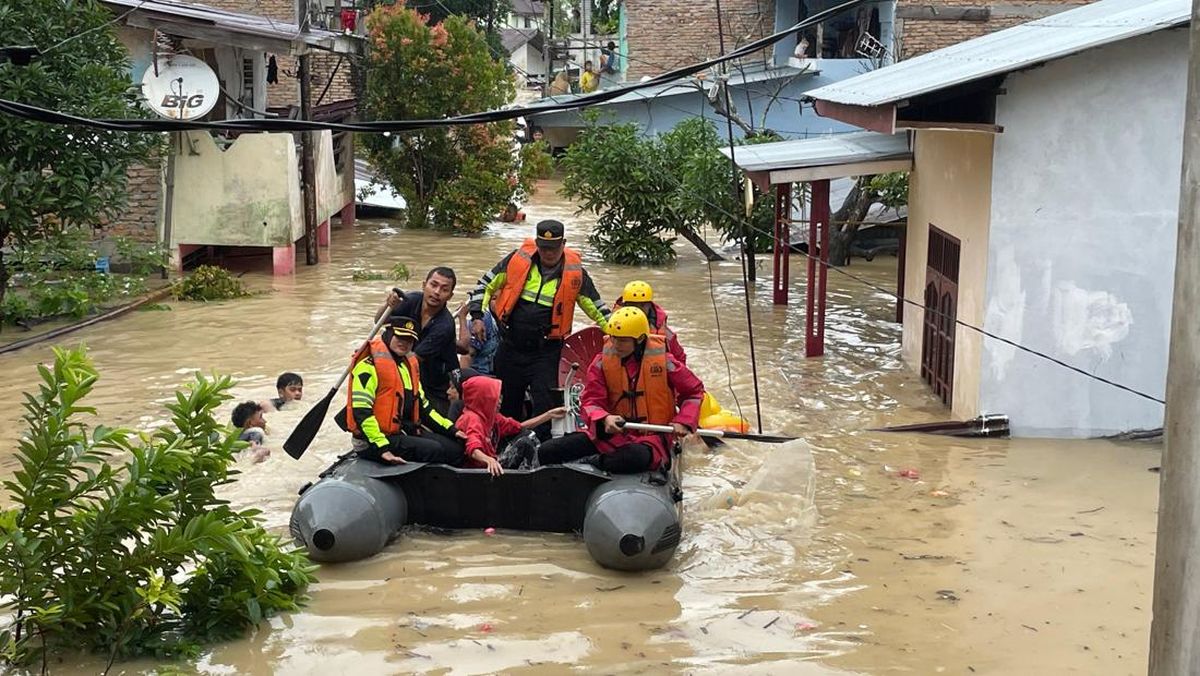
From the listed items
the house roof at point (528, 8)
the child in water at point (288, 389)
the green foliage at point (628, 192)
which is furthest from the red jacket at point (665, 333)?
the house roof at point (528, 8)

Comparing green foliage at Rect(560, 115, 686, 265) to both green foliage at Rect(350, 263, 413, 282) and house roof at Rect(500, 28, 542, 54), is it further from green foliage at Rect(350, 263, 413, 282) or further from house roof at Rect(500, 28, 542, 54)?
house roof at Rect(500, 28, 542, 54)

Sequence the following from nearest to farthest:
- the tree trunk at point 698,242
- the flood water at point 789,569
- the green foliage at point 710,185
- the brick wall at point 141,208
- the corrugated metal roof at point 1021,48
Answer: the flood water at point 789,569, the corrugated metal roof at point 1021,48, the brick wall at point 141,208, the green foliage at point 710,185, the tree trunk at point 698,242

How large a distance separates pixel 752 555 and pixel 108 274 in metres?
11.6

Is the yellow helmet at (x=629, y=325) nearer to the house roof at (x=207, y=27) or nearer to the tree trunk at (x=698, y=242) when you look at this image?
the house roof at (x=207, y=27)

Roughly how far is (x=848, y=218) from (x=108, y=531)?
1654cm

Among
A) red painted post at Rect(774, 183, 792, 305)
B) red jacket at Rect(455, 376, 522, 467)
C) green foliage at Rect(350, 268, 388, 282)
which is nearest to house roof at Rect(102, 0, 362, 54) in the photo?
green foliage at Rect(350, 268, 388, 282)

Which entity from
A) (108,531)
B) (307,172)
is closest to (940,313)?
(108,531)

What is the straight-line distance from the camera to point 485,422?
919cm

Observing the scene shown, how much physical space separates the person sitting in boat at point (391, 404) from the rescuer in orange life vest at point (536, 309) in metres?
1.45

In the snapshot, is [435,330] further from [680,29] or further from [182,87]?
[680,29]

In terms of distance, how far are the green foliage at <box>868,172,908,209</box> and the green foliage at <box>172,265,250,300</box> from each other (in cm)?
957

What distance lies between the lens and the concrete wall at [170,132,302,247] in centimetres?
1875

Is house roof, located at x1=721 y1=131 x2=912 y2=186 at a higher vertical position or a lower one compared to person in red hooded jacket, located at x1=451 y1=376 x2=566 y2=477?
higher

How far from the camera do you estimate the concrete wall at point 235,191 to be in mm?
18750
